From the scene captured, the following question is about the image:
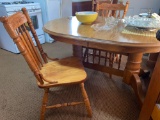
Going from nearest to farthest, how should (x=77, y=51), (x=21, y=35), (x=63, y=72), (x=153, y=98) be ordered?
(x=153, y=98) → (x=21, y=35) → (x=63, y=72) → (x=77, y=51)

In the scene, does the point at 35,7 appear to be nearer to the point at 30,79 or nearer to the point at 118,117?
the point at 30,79

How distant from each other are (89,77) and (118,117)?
0.72 metres

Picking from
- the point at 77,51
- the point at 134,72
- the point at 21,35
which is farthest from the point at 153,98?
the point at 21,35

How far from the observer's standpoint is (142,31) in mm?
1084

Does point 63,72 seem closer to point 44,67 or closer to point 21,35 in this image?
point 44,67

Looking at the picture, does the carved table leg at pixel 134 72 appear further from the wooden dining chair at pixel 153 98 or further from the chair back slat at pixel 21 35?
the chair back slat at pixel 21 35

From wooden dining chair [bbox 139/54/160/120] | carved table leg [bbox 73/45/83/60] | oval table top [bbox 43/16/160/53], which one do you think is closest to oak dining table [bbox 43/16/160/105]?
oval table top [bbox 43/16/160/53]

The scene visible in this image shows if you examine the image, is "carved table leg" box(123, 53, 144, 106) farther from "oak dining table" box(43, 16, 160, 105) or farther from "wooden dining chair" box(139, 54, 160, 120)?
"wooden dining chair" box(139, 54, 160, 120)

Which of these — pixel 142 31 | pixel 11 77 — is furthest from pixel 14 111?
pixel 142 31

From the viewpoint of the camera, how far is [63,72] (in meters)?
1.19

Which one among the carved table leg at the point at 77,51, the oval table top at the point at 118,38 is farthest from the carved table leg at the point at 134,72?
the carved table leg at the point at 77,51

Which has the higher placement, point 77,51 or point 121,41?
point 121,41

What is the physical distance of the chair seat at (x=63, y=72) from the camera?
1.07 meters

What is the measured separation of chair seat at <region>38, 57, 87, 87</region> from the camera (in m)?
1.07
